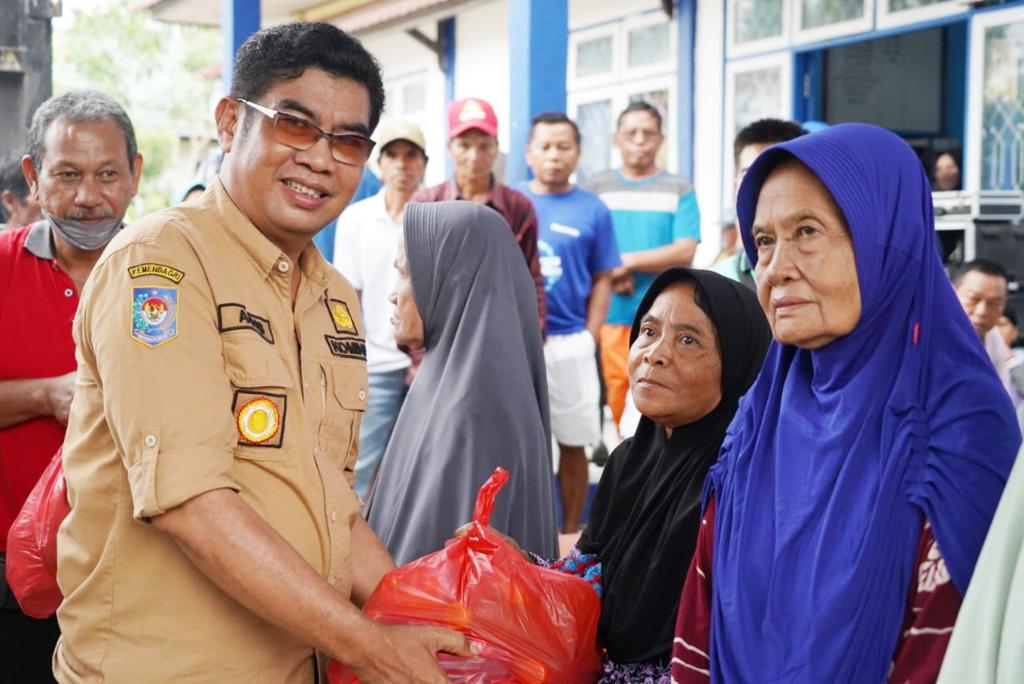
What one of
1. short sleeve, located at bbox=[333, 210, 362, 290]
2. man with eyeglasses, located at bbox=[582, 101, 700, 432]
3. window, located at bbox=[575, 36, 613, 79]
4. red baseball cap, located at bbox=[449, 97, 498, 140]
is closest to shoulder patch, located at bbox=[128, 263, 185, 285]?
short sleeve, located at bbox=[333, 210, 362, 290]

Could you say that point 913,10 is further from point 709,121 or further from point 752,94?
point 709,121

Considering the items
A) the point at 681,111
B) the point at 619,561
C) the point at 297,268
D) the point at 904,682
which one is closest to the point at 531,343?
the point at 619,561

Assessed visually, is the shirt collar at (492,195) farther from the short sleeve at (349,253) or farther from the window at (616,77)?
the window at (616,77)

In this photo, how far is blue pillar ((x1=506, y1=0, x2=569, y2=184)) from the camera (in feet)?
20.1

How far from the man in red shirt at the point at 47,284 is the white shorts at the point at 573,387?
2947 millimetres

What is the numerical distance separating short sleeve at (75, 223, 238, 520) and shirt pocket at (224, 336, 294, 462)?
3cm

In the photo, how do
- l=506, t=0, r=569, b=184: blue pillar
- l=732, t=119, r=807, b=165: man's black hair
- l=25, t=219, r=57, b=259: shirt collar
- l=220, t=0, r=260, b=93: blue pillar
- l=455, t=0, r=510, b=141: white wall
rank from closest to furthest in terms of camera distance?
l=25, t=219, r=57, b=259: shirt collar → l=732, t=119, r=807, b=165: man's black hair → l=506, t=0, r=569, b=184: blue pillar → l=220, t=0, r=260, b=93: blue pillar → l=455, t=0, r=510, b=141: white wall

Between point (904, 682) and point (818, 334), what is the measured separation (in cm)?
56

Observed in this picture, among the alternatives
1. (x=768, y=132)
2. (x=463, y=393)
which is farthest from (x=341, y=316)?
(x=768, y=132)

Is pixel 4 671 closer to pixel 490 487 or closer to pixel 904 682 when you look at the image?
pixel 490 487

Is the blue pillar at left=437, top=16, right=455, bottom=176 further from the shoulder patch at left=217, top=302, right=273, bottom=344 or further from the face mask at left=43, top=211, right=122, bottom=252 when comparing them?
the shoulder patch at left=217, top=302, right=273, bottom=344

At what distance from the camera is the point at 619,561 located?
8.58 feet

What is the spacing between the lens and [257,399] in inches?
76.5

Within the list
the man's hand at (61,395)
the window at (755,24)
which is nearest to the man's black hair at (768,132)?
the man's hand at (61,395)
